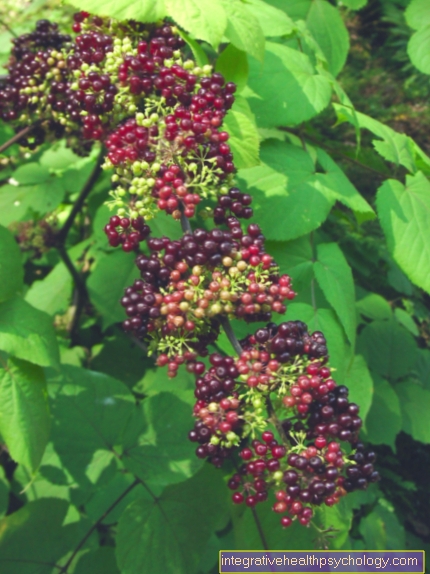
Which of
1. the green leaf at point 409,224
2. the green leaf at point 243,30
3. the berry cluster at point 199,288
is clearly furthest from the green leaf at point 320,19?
the berry cluster at point 199,288

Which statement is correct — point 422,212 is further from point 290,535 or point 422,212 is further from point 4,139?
point 4,139

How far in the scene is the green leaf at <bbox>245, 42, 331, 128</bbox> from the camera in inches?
74.4

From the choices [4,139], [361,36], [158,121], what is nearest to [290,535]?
[158,121]

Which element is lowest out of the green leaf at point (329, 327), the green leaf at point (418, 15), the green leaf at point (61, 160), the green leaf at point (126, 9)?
the green leaf at point (329, 327)

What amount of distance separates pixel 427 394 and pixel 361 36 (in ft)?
15.3

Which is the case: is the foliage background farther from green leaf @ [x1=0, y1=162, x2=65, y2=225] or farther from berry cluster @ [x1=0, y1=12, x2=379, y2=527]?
berry cluster @ [x1=0, y1=12, x2=379, y2=527]

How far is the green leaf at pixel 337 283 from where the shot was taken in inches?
68.7

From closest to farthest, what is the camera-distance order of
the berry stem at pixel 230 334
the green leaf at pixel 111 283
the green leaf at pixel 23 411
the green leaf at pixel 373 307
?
the berry stem at pixel 230 334 < the green leaf at pixel 23 411 < the green leaf at pixel 111 283 < the green leaf at pixel 373 307

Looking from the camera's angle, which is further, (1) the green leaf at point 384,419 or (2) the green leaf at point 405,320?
(2) the green leaf at point 405,320

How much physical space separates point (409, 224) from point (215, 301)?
3.15 ft

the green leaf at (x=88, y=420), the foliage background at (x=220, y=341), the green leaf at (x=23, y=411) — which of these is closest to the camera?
the green leaf at (x=23, y=411)

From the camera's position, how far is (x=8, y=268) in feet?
5.44

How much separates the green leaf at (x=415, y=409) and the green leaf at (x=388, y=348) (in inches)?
3.5

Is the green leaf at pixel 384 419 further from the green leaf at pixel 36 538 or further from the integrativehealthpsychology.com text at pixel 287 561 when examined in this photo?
the green leaf at pixel 36 538
